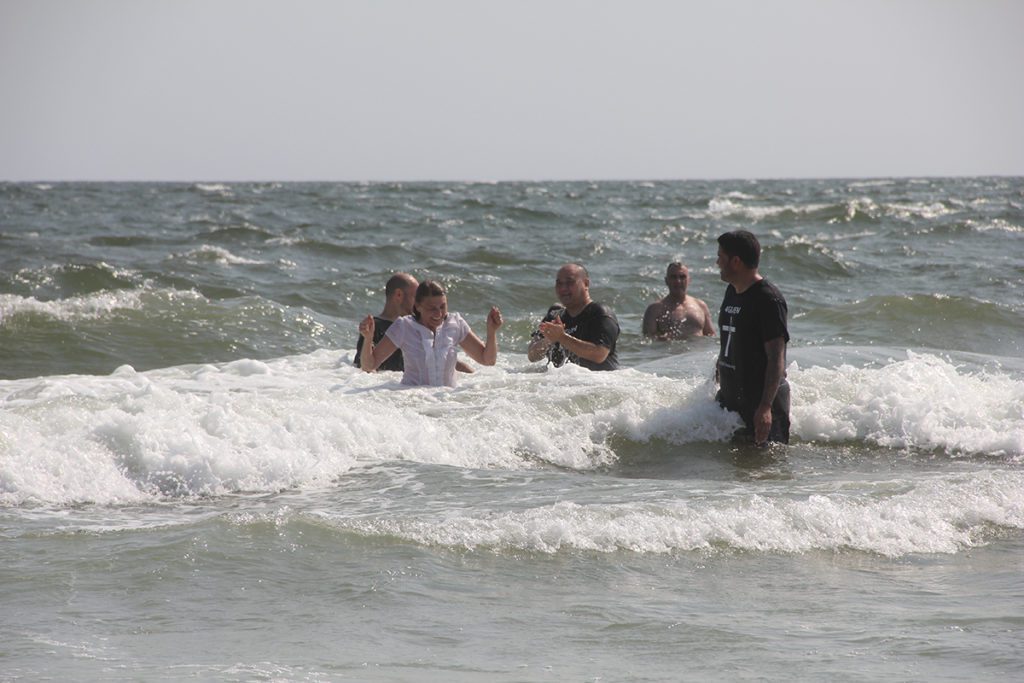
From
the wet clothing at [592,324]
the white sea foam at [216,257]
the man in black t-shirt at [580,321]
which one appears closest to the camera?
the man in black t-shirt at [580,321]

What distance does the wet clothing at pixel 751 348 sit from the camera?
26.4 ft

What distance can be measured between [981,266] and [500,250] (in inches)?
371

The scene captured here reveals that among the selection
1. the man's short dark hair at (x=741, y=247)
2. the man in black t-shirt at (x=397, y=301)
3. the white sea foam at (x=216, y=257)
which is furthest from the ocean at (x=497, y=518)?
the white sea foam at (x=216, y=257)

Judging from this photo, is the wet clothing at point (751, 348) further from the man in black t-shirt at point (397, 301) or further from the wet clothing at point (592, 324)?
the man in black t-shirt at point (397, 301)

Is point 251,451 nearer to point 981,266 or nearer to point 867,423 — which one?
point 867,423

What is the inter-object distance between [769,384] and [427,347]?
113 inches

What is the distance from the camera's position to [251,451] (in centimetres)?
741

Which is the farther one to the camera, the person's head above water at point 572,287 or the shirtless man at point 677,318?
the shirtless man at point 677,318

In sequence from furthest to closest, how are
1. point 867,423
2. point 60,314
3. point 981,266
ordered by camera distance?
point 981,266 < point 60,314 < point 867,423

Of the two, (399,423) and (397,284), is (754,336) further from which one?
(397,284)

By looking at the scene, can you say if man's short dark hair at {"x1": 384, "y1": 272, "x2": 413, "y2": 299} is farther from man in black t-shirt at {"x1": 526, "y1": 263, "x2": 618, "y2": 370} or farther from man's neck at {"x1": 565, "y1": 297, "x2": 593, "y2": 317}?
man's neck at {"x1": 565, "y1": 297, "x2": 593, "y2": 317}

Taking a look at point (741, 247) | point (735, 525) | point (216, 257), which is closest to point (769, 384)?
point (741, 247)

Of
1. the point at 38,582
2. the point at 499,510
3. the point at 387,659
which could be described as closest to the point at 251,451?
the point at 499,510

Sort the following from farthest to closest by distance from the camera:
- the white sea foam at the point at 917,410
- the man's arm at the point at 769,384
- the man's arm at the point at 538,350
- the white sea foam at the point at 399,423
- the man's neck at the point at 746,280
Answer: the man's arm at the point at 538,350
the white sea foam at the point at 917,410
the man's neck at the point at 746,280
the man's arm at the point at 769,384
the white sea foam at the point at 399,423
